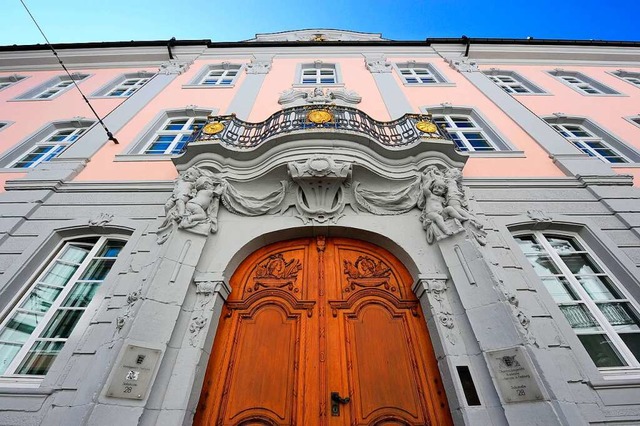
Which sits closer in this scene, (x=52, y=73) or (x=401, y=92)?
(x=401, y=92)

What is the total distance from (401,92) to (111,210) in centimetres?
879

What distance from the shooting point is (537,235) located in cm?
553

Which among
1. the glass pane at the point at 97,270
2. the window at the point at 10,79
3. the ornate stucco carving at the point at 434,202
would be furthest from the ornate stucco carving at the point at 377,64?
the window at the point at 10,79

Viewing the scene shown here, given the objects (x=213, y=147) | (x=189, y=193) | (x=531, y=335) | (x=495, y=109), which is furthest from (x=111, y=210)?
(x=495, y=109)

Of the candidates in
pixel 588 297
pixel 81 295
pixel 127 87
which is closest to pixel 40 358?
pixel 81 295

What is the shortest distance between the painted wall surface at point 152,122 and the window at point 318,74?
7.73 ft

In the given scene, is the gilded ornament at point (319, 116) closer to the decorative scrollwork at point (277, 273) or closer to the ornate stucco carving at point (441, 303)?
the decorative scrollwork at point (277, 273)

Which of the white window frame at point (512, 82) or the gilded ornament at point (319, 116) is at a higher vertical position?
the white window frame at point (512, 82)

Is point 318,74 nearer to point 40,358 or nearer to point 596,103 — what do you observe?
point 596,103

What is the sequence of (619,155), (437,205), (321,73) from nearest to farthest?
(437,205) → (619,155) → (321,73)

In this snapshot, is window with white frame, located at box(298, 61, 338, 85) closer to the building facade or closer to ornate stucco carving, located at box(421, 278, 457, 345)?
the building facade

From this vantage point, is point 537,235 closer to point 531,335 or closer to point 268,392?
point 531,335

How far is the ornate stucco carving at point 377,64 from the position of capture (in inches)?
451

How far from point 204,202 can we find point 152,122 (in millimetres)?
5026
